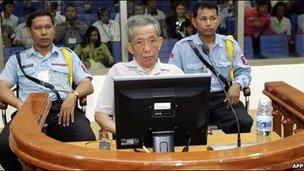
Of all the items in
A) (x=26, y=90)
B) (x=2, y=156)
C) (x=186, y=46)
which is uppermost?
(x=186, y=46)

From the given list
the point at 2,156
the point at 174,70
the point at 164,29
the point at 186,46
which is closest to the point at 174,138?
the point at 174,70

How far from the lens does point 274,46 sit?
6.38m

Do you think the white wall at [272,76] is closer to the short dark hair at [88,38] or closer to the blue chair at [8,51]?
the short dark hair at [88,38]

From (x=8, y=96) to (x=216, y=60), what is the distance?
1.46 m

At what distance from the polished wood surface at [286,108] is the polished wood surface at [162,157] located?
1.97 ft

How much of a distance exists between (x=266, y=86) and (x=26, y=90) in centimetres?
163

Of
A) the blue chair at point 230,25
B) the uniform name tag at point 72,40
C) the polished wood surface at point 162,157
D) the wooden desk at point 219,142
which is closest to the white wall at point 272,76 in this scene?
the blue chair at point 230,25

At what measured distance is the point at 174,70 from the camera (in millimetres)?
2828

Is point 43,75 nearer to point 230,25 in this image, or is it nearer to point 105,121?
point 105,121

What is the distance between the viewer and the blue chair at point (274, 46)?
621cm

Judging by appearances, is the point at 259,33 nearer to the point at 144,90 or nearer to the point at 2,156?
the point at 2,156

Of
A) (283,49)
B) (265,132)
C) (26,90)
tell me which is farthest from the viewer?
(283,49)

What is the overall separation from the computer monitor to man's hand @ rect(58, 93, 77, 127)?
1.28 meters

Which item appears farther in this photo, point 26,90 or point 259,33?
point 259,33
